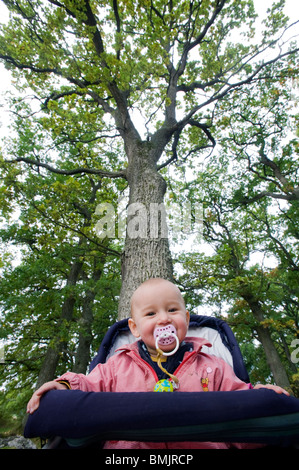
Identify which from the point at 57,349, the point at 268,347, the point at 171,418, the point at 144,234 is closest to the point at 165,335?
the point at 171,418

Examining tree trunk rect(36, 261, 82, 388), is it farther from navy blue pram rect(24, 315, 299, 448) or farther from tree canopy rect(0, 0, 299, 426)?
navy blue pram rect(24, 315, 299, 448)

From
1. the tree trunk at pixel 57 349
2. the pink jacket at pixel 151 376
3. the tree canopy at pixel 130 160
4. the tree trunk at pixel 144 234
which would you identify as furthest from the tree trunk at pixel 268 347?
the pink jacket at pixel 151 376

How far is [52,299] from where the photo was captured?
7363 millimetres

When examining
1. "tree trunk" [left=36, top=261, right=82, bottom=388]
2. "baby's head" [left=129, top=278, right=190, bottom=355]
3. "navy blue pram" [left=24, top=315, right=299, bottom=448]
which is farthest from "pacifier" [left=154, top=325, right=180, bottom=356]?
"tree trunk" [left=36, top=261, right=82, bottom=388]

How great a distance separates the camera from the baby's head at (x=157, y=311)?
137cm

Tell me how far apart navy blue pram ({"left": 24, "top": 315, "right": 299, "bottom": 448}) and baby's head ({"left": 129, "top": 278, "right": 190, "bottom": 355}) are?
2.01 feet

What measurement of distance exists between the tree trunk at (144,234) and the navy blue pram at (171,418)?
5.32ft

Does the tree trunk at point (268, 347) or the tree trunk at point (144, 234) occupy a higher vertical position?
the tree trunk at point (144, 234)

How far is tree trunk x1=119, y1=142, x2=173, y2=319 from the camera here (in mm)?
2645

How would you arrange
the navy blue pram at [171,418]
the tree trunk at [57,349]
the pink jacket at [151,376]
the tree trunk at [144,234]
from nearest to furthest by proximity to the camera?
the navy blue pram at [171,418], the pink jacket at [151,376], the tree trunk at [144,234], the tree trunk at [57,349]

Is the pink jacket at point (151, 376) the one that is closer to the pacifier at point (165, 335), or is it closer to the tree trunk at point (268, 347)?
the pacifier at point (165, 335)

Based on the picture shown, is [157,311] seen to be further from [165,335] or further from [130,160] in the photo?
[130,160]

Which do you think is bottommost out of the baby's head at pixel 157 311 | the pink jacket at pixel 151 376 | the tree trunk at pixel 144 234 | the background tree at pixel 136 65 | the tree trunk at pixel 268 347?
the tree trunk at pixel 268 347

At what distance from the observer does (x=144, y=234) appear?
3.07 m
